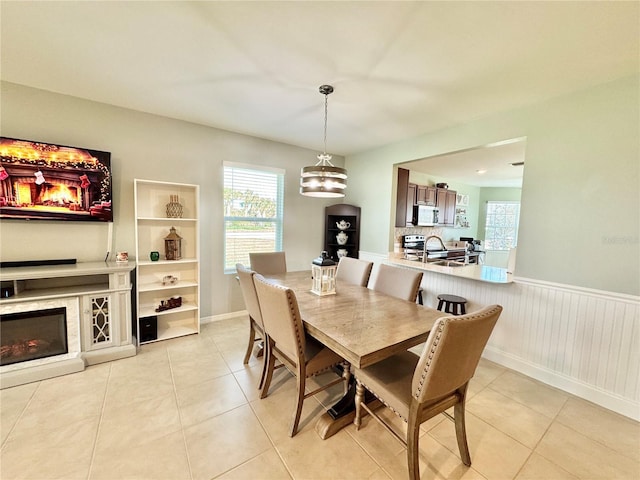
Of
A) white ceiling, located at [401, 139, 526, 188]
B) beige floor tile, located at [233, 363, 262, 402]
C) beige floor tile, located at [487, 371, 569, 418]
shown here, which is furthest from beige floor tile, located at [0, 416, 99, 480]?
white ceiling, located at [401, 139, 526, 188]

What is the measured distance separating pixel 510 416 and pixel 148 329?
353cm

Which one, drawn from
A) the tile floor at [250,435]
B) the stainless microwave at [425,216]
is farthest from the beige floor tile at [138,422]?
the stainless microwave at [425,216]

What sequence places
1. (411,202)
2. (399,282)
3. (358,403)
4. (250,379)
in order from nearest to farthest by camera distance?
(358,403)
(250,379)
(399,282)
(411,202)

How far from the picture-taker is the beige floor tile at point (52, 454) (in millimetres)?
1401

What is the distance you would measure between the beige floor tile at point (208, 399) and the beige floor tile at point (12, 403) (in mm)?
986

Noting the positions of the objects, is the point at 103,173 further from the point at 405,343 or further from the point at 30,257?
the point at 405,343

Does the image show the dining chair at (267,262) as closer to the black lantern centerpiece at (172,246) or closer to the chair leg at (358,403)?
the black lantern centerpiece at (172,246)

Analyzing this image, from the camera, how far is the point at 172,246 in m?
3.09

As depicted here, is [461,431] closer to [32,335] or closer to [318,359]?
[318,359]

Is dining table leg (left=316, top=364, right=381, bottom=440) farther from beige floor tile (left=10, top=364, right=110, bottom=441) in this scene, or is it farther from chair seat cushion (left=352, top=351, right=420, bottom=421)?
beige floor tile (left=10, top=364, right=110, bottom=441)

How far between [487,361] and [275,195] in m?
3.45

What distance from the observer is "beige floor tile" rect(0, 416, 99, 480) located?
1401mm

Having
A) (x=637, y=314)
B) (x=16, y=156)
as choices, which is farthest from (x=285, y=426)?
(x=16, y=156)

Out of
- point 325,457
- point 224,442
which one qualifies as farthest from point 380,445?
point 224,442
